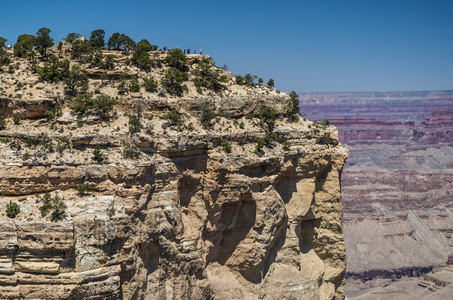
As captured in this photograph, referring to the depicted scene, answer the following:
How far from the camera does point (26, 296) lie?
3203cm

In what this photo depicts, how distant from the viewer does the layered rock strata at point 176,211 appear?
3228cm

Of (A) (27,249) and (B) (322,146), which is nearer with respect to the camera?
(A) (27,249)

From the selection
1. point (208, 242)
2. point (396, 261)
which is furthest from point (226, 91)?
point (396, 261)

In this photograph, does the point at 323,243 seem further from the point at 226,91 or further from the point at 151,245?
the point at 151,245

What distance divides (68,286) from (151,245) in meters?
7.28

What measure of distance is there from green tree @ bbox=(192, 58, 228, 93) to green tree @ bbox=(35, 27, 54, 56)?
39.9 feet

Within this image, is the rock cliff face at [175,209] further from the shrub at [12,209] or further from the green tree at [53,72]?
the green tree at [53,72]

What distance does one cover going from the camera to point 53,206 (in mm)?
33250

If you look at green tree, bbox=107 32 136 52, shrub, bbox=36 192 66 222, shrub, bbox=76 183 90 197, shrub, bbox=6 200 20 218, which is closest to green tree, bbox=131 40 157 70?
green tree, bbox=107 32 136 52

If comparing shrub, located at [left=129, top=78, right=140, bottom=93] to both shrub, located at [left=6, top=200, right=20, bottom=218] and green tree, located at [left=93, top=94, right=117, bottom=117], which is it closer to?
green tree, located at [left=93, top=94, right=117, bottom=117]

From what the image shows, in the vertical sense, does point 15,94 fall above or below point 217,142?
above

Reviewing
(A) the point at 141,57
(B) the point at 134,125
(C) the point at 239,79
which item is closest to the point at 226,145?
(B) the point at 134,125

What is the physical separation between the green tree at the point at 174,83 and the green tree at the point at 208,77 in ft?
4.88

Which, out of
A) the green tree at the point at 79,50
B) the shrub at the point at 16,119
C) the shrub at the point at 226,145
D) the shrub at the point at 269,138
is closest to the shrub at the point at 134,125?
the shrub at the point at 226,145
